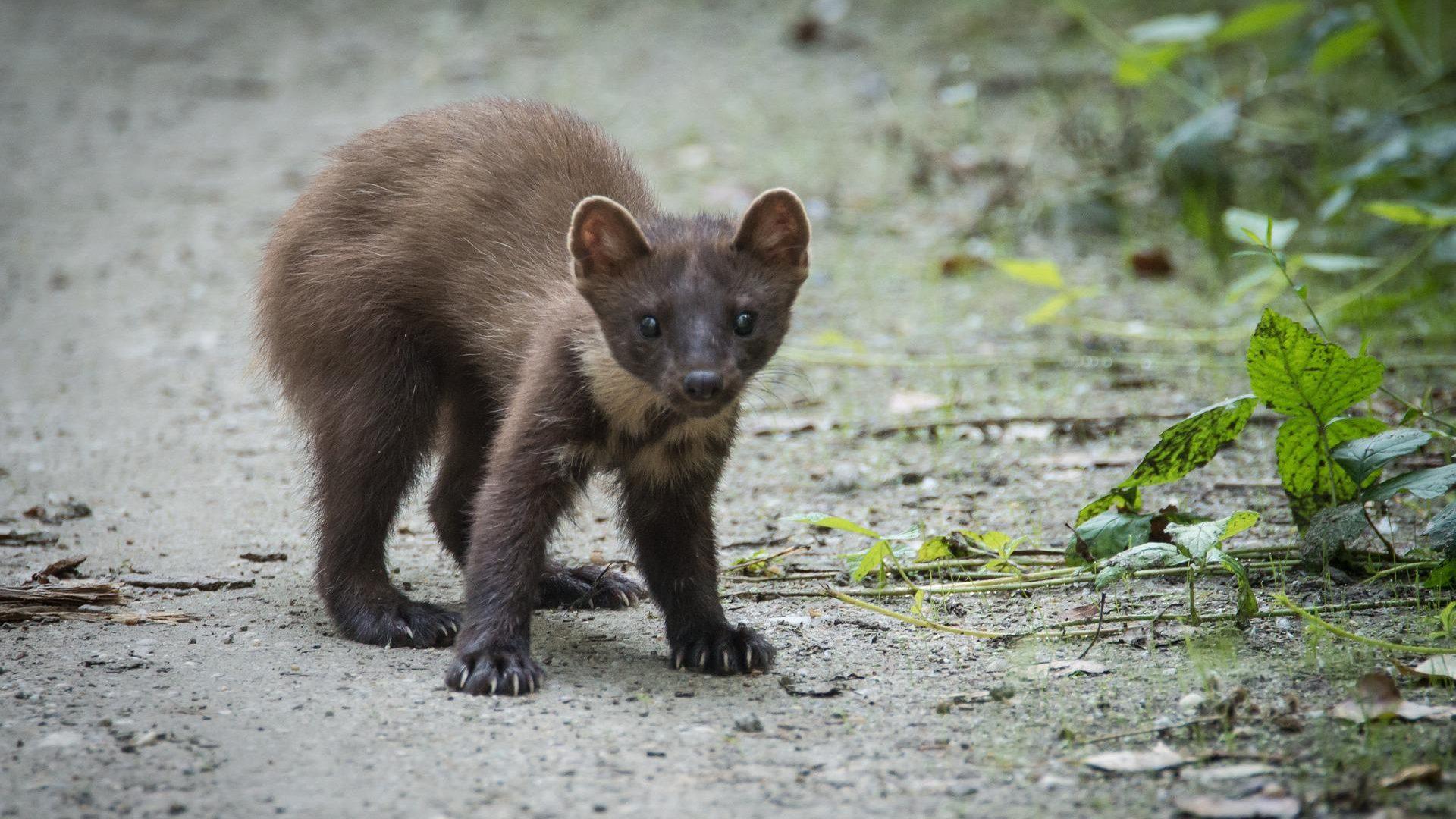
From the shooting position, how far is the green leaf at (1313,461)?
4.24m

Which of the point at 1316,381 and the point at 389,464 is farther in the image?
the point at 389,464


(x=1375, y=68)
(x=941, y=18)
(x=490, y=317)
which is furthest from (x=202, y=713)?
(x=941, y=18)

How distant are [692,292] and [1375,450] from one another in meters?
1.93

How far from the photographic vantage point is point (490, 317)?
14.9 feet

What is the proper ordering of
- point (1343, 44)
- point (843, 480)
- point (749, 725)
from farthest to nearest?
point (1343, 44), point (843, 480), point (749, 725)

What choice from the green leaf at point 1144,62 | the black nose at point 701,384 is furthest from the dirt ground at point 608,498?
the green leaf at point 1144,62

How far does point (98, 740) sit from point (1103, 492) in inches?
139

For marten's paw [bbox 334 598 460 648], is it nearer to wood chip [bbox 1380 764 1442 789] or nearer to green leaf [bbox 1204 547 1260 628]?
green leaf [bbox 1204 547 1260 628]

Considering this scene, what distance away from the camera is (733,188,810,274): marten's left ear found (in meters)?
4.07

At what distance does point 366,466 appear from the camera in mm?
4527

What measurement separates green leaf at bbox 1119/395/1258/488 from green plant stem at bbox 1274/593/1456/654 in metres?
0.50

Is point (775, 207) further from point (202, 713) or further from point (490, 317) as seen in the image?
point (202, 713)

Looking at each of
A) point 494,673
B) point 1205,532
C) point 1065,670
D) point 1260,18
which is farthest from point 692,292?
point 1260,18

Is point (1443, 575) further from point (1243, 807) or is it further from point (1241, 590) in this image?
point (1243, 807)
